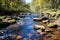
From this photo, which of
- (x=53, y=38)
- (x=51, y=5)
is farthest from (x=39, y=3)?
(x=53, y=38)

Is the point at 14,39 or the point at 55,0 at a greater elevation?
the point at 55,0

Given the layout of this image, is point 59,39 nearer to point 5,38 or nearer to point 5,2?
point 5,38

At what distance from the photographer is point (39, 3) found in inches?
2215

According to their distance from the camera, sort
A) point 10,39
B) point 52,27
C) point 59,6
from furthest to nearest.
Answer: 1. point 59,6
2. point 52,27
3. point 10,39

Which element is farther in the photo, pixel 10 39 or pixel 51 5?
pixel 51 5

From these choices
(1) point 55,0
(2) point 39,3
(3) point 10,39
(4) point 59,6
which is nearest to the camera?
(3) point 10,39

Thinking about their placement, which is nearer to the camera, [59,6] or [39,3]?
[59,6]

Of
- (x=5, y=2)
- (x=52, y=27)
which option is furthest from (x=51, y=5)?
(x=52, y=27)

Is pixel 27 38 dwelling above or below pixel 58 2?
below

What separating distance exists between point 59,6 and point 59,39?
27.7 metres

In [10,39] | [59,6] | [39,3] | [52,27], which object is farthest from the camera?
[39,3]

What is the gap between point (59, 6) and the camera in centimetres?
3766

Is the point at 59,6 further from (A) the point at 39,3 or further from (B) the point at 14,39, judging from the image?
(B) the point at 14,39

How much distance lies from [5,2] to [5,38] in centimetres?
3005
